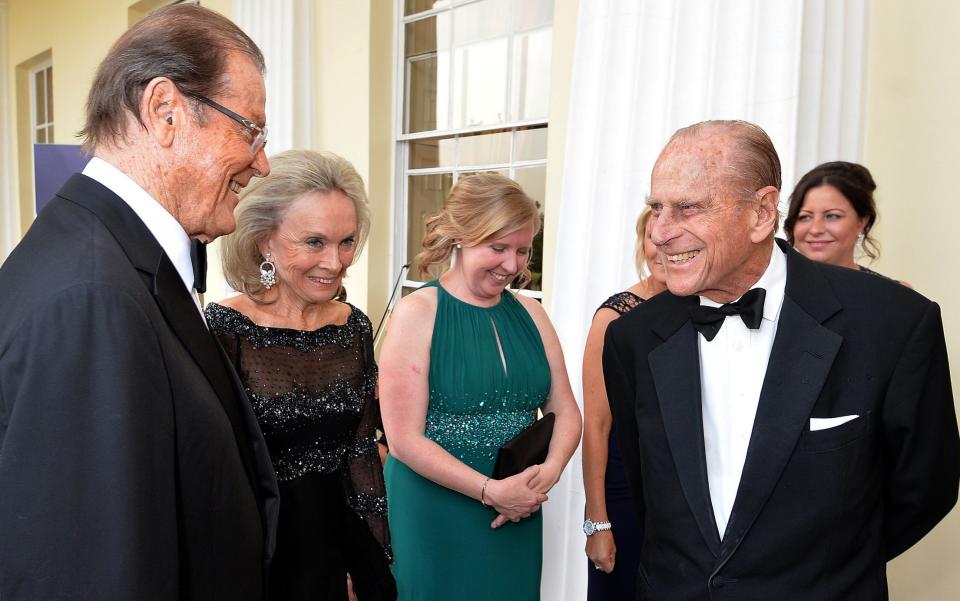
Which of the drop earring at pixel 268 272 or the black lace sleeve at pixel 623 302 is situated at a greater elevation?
the drop earring at pixel 268 272

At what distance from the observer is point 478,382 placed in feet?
6.73

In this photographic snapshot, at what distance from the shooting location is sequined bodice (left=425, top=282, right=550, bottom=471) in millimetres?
2043

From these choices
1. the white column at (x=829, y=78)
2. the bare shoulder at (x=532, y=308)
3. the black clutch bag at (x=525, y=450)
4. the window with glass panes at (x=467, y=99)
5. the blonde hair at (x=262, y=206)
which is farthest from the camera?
the window with glass panes at (x=467, y=99)

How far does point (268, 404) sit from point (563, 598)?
1905 millimetres

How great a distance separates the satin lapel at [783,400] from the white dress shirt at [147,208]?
1.08 meters

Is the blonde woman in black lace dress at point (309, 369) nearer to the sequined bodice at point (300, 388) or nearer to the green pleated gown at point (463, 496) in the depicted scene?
the sequined bodice at point (300, 388)

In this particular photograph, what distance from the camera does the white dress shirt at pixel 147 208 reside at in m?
0.96

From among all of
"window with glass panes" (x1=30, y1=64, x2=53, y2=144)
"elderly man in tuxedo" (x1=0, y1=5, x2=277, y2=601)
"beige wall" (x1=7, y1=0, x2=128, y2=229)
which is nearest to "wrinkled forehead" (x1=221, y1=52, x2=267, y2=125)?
"elderly man in tuxedo" (x1=0, y1=5, x2=277, y2=601)

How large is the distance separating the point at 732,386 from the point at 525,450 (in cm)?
75

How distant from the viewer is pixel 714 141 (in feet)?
4.61

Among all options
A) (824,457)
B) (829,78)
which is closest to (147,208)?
(824,457)

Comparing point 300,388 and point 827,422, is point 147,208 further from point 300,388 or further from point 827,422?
point 827,422

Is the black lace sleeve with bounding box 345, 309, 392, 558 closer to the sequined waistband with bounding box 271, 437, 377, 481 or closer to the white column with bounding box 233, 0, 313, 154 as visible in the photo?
the sequined waistband with bounding box 271, 437, 377, 481

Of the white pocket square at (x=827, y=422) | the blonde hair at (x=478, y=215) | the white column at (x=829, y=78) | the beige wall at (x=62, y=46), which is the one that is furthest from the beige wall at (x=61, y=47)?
the white pocket square at (x=827, y=422)
